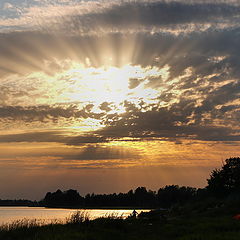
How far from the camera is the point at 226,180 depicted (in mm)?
64438

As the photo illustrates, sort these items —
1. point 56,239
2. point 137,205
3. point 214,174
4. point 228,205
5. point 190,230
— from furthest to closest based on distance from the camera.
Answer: point 137,205, point 214,174, point 228,205, point 190,230, point 56,239

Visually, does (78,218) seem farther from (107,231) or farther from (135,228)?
(135,228)

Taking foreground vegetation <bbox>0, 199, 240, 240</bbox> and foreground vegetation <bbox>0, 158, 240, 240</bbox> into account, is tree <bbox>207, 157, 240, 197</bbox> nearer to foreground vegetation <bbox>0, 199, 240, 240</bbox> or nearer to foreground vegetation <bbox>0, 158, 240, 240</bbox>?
foreground vegetation <bbox>0, 158, 240, 240</bbox>

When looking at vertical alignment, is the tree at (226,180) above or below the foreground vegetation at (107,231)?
above

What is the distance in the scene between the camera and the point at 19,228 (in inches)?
1034

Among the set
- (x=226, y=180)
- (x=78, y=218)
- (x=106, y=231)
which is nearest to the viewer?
(x=106, y=231)

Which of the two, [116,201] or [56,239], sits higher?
[116,201]

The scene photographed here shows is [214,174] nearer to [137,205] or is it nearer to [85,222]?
[85,222]

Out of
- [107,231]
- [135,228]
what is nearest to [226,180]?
[135,228]

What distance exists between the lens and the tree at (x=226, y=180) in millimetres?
62969

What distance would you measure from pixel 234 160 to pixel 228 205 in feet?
104

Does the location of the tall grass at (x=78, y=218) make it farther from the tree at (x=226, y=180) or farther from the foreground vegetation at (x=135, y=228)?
the tree at (x=226, y=180)

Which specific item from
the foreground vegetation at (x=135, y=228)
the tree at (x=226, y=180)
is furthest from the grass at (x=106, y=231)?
the tree at (x=226, y=180)

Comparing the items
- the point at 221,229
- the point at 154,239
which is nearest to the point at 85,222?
the point at 154,239
